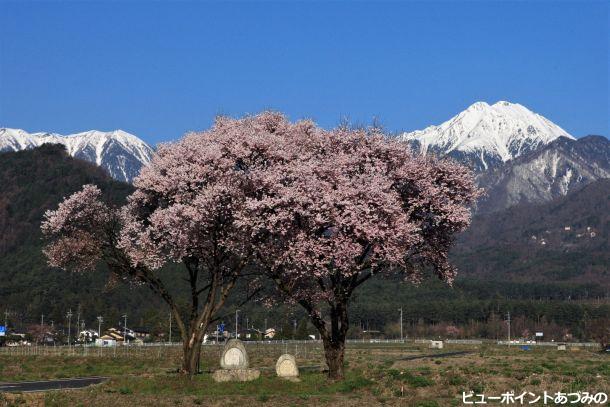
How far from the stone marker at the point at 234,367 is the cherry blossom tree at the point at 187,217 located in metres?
3.64

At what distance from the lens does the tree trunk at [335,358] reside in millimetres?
54662

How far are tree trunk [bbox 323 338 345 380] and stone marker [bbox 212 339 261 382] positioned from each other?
15.0ft

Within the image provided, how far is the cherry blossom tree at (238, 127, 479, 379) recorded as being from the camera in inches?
2018

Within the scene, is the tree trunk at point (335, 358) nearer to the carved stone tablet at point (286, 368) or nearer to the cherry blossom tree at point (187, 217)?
the carved stone tablet at point (286, 368)

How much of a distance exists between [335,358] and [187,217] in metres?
12.4

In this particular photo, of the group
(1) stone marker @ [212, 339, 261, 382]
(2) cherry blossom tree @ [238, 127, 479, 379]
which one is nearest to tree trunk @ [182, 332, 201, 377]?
(1) stone marker @ [212, 339, 261, 382]

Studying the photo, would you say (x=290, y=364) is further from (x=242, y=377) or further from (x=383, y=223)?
(x=383, y=223)

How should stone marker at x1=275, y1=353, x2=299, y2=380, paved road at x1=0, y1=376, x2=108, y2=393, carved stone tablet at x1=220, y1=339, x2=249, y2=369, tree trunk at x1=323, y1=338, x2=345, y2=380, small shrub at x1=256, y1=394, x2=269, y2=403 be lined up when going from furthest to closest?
stone marker at x1=275, y1=353, x2=299, y2=380, carved stone tablet at x1=220, y1=339, x2=249, y2=369, paved road at x1=0, y1=376, x2=108, y2=393, tree trunk at x1=323, y1=338, x2=345, y2=380, small shrub at x1=256, y1=394, x2=269, y2=403

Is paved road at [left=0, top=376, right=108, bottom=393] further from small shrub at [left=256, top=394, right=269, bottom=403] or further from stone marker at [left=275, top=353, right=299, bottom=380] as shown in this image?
small shrub at [left=256, top=394, right=269, bottom=403]

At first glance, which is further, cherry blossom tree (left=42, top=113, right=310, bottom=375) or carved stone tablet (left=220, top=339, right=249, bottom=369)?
carved stone tablet (left=220, top=339, right=249, bottom=369)

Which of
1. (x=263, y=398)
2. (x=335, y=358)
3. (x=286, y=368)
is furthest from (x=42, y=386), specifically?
(x=263, y=398)

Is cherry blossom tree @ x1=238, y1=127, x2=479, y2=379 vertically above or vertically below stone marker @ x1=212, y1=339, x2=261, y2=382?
above

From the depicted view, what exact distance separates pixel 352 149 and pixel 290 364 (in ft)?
45.8

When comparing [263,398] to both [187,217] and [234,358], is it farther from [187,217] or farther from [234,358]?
[187,217]
